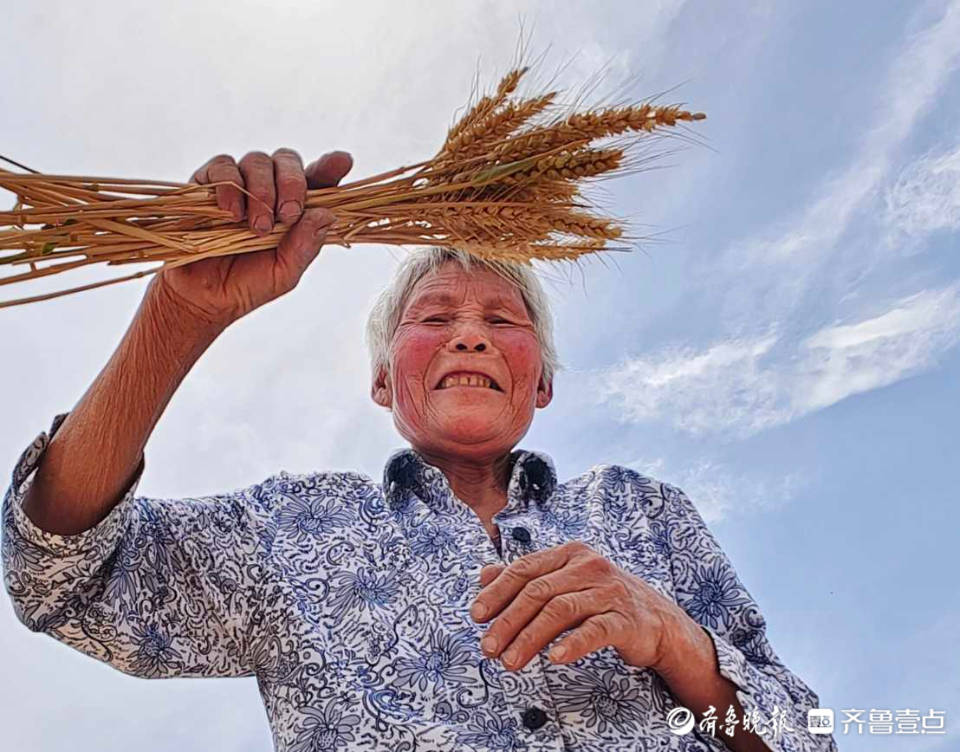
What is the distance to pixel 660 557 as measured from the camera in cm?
235

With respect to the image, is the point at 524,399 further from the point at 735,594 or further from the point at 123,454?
Answer: the point at 123,454

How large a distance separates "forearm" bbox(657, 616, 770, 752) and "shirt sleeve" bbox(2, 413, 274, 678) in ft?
2.48

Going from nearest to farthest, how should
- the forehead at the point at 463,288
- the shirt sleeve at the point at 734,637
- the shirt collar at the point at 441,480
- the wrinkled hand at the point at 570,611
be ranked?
the wrinkled hand at the point at 570,611
the shirt sleeve at the point at 734,637
the shirt collar at the point at 441,480
the forehead at the point at 463,288

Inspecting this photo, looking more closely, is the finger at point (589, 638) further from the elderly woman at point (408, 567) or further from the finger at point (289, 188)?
the finger at point (289, 188)

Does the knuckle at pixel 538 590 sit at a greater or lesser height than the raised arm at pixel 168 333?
lesser

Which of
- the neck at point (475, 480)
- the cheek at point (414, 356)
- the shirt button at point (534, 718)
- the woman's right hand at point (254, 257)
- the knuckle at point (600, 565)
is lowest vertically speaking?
the shirt button at point (534, 718)

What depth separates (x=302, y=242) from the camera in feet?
5.27

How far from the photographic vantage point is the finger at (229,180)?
1555 millimetres

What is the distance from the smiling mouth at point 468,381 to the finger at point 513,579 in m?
0.63

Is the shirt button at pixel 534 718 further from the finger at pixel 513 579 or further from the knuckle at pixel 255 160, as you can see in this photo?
the knuckle at pixel 255 160

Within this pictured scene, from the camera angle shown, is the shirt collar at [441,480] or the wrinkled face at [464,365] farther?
the wrinkled face at [464,365]

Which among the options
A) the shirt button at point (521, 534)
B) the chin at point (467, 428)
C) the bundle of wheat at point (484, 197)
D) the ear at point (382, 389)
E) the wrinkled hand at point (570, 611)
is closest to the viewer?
the bundle of wheat at point (484, 197)

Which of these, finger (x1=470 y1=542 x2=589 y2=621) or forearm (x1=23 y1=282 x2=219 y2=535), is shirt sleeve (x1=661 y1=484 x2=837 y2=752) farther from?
forearm (x1=23 y1=282 x2=219 y2=535)

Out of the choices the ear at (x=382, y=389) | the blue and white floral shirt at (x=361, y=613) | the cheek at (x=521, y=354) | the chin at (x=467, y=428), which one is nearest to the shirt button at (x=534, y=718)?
the blue and white floral shirt at (x=361, y=613)
